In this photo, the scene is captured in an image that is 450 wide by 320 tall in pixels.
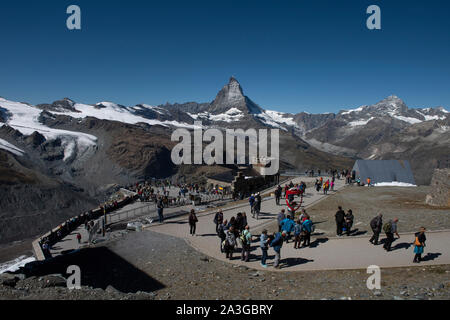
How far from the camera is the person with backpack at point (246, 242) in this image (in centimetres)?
1045

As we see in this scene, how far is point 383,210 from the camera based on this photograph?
56.6 feet

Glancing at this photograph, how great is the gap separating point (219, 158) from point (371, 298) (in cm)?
10834

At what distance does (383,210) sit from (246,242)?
11001 mm

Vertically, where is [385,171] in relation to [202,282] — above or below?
above

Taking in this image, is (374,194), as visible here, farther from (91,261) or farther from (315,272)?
(91,261)

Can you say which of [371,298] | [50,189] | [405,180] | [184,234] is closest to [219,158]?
[50,189]

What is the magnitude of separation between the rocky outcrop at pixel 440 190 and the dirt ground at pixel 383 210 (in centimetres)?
62

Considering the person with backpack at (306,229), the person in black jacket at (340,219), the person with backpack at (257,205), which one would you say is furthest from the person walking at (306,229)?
the person with backpack at (257,205)

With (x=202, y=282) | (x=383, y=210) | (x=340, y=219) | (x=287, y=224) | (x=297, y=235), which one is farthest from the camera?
(x=383, y=210)

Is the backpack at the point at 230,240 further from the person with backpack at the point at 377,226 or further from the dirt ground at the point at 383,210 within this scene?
the person with backpack at the point at 377,226

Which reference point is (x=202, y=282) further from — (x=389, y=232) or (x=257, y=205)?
(x=257, y=205)

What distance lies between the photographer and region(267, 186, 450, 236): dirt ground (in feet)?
44.8

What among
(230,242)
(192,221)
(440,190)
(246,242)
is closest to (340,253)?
(246,242)
